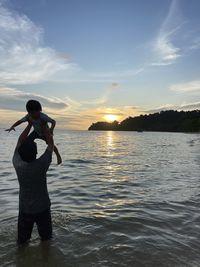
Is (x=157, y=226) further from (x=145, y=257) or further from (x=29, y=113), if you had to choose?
(x=29, y=113)

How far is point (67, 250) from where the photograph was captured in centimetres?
748

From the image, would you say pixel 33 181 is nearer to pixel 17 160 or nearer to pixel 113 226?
pixel 17 160

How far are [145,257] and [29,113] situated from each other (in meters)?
3.81

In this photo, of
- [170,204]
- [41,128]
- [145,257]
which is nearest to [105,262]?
[145,257]

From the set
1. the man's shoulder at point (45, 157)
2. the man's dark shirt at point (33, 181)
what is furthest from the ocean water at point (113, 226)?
the man's shoulder at point (45, 157)

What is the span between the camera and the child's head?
5.96m

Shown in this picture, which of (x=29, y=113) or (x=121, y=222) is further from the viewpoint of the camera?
(x=121, y=222)

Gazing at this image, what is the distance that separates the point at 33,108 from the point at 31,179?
1310 millimetres

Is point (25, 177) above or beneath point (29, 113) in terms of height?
beneath

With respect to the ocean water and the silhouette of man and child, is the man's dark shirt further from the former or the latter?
the ocean water

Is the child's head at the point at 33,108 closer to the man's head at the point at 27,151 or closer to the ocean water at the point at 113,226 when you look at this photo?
the man's head at the point at 27,151

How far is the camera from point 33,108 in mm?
5996

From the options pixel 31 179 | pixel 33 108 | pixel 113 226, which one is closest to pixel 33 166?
pixel 31 179

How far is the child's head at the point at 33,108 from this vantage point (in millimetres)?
5957
